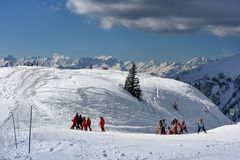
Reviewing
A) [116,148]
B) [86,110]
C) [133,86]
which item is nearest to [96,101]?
[86,110]

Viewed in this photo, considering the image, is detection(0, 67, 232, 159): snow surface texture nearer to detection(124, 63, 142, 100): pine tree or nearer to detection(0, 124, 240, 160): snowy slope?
detection(0, 124, 240, 160): snowy slope

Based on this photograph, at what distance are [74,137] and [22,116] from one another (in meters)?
20.9

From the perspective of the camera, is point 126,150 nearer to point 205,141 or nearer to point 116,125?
point 205,141

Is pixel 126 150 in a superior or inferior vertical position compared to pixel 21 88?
inferior

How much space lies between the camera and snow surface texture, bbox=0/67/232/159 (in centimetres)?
2978

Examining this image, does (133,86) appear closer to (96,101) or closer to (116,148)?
(96,101)

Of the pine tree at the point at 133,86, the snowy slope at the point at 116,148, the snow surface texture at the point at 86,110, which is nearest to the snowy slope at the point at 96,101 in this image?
the snow surface texture at the point at 86,110

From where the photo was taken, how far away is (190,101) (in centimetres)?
8788

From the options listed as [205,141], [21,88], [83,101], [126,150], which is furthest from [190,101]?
[126,150]

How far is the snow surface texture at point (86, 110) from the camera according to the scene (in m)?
29.8

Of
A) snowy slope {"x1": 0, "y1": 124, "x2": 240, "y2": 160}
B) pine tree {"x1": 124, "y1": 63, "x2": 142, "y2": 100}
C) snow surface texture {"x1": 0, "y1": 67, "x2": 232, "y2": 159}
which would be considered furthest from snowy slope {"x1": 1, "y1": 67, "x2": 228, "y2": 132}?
snowy slope {"x1": 0, "y1": 124, "x2": 240, "y2": 160}

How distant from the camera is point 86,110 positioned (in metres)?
64.5

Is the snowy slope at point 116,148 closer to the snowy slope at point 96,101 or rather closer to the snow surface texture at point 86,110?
the snow surface texture at point 86,110

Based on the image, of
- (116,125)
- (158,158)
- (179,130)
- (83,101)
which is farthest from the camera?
(83,101)
